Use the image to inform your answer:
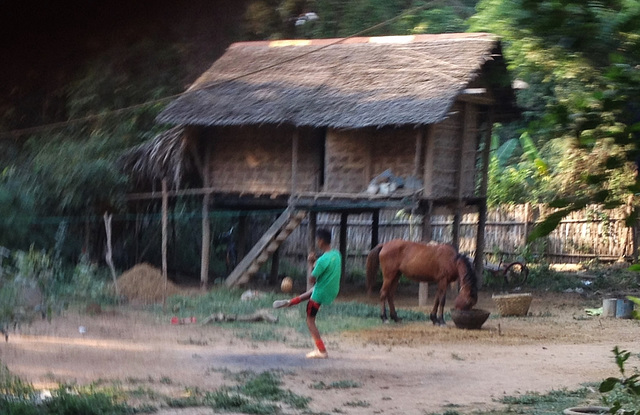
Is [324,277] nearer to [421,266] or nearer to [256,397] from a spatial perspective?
[256,397]

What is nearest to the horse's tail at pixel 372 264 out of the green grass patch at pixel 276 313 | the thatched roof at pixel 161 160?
the green grass patch at pixel 276 313

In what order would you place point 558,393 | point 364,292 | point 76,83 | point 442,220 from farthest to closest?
1. point 442,220
2. point 364,292
3. point 558,393
4. point 76,83

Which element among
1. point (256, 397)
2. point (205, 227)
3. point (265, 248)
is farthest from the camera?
point (205, 227)

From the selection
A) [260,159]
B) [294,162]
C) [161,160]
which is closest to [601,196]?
[294,162]

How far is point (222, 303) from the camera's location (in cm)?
1514

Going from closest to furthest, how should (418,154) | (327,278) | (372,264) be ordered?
(327,278)
(372,264)
(418,154)

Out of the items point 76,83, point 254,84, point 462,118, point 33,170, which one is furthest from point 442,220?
point 76,83

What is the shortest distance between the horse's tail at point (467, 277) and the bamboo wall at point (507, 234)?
7159 mm

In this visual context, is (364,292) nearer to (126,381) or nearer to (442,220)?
(442,220)

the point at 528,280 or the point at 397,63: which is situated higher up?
the point at 397,63

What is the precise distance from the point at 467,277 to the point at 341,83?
5848 mm

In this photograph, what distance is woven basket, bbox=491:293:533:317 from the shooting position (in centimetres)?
1488

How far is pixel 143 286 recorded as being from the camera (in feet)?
51.9

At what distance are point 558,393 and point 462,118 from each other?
34.5 feet
